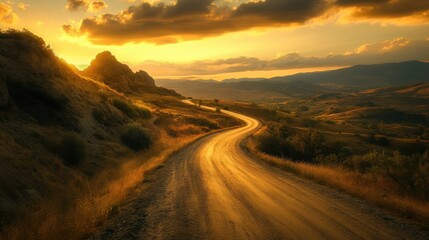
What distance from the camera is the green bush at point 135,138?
98.4 feet

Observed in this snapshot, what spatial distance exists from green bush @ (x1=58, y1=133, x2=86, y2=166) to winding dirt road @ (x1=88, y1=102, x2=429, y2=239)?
5366mm

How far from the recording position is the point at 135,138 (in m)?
30.5

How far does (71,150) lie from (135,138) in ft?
35.7

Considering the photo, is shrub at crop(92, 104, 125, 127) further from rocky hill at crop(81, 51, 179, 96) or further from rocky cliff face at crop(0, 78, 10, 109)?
rocky hill at crop(81, 51, 179, 96)

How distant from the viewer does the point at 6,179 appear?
13250 millimetres

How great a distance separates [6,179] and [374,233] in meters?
12.8

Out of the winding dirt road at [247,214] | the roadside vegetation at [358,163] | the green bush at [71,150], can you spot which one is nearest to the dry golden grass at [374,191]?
the roadside vegetation at [358,163]

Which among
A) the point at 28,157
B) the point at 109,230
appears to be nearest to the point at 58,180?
the point at 28,157

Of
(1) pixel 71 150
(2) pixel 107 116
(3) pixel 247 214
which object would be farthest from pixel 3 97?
(3) pixel 247 214

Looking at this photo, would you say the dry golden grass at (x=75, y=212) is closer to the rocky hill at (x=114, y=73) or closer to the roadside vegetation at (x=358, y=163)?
the roadside vegetation at (x=358, y=163)

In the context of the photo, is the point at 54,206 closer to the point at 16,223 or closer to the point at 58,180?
the point at 16,223

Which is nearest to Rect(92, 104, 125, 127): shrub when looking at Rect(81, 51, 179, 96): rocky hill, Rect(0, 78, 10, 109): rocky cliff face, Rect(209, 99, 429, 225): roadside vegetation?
Rect(0, 78, 10, 109): rocky cliff face

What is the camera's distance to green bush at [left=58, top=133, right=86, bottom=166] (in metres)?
19.3

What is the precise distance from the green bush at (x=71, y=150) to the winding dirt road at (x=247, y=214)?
211 inches
